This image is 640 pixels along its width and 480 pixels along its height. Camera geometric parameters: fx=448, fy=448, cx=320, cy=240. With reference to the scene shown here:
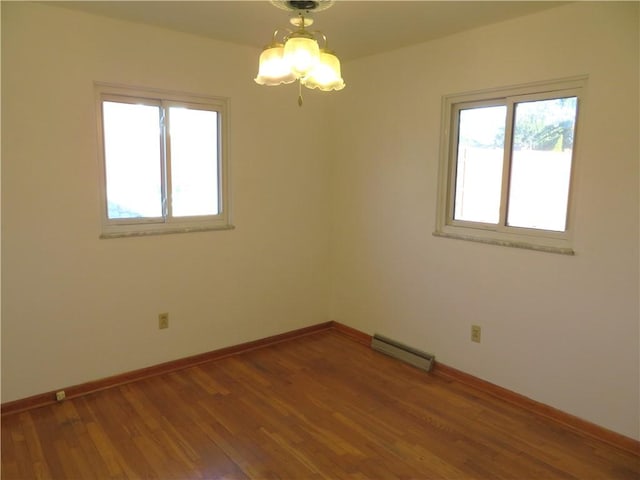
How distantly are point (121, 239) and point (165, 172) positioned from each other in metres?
0.57

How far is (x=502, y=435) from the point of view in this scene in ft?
8.50

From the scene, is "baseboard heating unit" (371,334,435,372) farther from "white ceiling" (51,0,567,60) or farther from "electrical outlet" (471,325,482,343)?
"white ceiling" (51,0,567,60)

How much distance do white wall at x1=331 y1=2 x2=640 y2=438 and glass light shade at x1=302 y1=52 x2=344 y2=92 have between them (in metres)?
1.57

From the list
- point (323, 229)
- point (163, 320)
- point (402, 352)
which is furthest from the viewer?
point (323, 229)

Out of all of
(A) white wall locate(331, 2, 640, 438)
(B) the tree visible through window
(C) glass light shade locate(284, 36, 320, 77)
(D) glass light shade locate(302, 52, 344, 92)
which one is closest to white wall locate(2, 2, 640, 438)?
(A) white wall locate(331, 2, 640, 438)

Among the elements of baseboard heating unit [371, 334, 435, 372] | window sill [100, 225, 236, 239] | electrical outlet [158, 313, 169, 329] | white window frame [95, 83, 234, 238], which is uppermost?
white window frame [95, 83, 234, 238]

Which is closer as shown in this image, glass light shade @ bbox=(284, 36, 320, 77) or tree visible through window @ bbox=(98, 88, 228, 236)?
glass light shade @ bbox=(284, 36, 320, 77)

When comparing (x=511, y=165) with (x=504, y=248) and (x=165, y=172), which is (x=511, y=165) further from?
(x=165, y=172)

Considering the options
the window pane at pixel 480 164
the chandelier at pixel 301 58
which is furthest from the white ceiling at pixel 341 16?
the chandelier at pixel 301 58

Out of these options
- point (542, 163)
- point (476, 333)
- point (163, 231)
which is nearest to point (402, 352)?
point (476, 333)

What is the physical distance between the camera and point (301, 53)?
1625 mm

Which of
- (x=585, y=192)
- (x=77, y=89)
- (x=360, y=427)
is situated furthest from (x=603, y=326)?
(x=77, y=89)

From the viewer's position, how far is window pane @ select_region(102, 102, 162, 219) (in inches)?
118

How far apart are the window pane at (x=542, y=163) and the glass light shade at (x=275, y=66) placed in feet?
5.90
